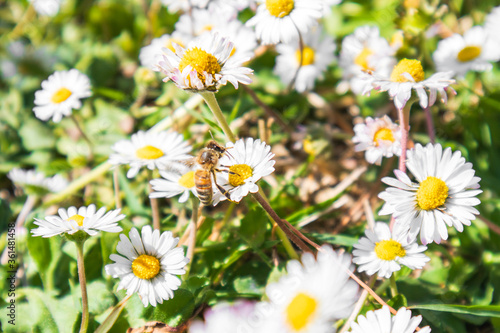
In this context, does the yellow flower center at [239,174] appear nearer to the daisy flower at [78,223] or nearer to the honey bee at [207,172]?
the honey bee at [207,172]

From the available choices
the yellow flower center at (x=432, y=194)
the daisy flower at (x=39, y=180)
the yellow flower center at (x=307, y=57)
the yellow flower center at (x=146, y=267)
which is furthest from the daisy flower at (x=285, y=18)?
the daisy flower at (x=39, y=180)

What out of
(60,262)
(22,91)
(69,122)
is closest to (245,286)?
(60,262)

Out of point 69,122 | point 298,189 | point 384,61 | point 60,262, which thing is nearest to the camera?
point 60,262

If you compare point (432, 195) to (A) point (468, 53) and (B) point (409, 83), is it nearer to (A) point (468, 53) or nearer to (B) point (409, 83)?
(B) point (409, 83)

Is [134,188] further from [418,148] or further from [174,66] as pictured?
[418,148]

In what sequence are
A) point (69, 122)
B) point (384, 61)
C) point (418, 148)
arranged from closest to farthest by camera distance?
point (418, 148) → point (384, 61) → point (69, 122)

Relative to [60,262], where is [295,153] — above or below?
below

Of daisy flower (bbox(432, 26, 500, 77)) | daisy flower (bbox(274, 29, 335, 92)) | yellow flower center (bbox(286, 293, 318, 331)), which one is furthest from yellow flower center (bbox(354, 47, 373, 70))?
yellow flower center (bbox(286, 293, 318, 331))
